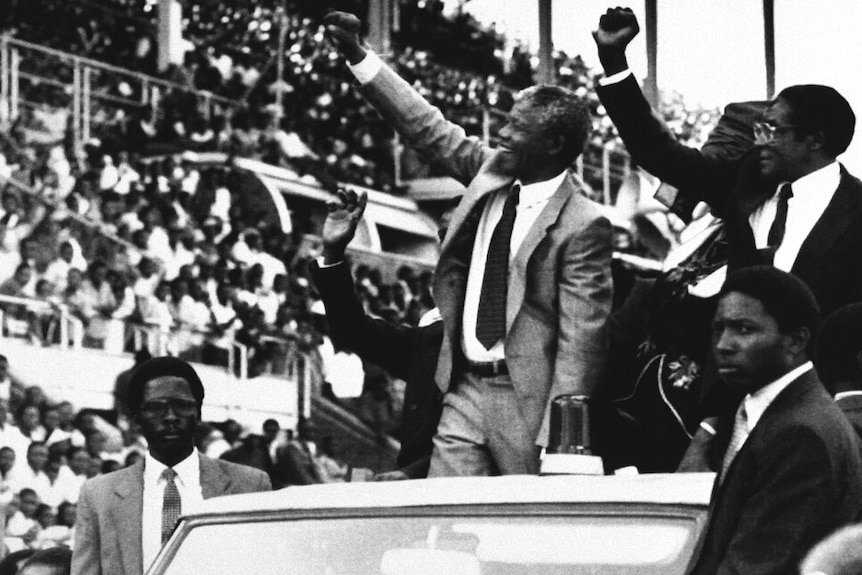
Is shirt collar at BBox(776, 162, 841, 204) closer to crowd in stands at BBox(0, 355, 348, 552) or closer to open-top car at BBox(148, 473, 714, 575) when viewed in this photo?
open-top car at BBox(148, 473, 714, 575)

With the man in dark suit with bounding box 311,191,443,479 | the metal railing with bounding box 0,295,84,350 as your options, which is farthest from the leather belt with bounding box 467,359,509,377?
the metal railing with bounding box 0,295,84,350

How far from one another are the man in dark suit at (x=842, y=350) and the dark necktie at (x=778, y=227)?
512mm

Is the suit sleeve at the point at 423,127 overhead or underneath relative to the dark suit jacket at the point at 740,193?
overhead

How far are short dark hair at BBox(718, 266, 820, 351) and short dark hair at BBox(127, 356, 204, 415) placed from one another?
2.46m

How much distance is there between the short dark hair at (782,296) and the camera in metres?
3.77

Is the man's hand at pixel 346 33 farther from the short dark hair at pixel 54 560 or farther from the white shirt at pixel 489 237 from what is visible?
the short dark hair at pixel 54 560

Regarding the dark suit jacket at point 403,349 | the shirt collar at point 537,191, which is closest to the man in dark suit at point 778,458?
the shirt collar at point 537,191

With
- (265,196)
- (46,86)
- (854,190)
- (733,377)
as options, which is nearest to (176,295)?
(46,86)

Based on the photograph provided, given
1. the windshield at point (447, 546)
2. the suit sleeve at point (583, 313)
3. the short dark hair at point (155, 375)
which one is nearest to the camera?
the windshield at point (447, 546)

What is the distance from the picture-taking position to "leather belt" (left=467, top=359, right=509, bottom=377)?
17.9 ft

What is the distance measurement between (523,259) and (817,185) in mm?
886

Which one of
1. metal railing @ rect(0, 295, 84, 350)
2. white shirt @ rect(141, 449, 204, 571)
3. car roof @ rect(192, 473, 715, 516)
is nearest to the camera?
car roof @ rect(192, 473, 715, 516)

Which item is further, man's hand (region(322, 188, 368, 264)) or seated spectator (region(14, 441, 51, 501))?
seated spectator (region(14, 441, 51, 501))

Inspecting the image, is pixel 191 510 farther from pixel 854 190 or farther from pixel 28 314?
pixel 28 314
